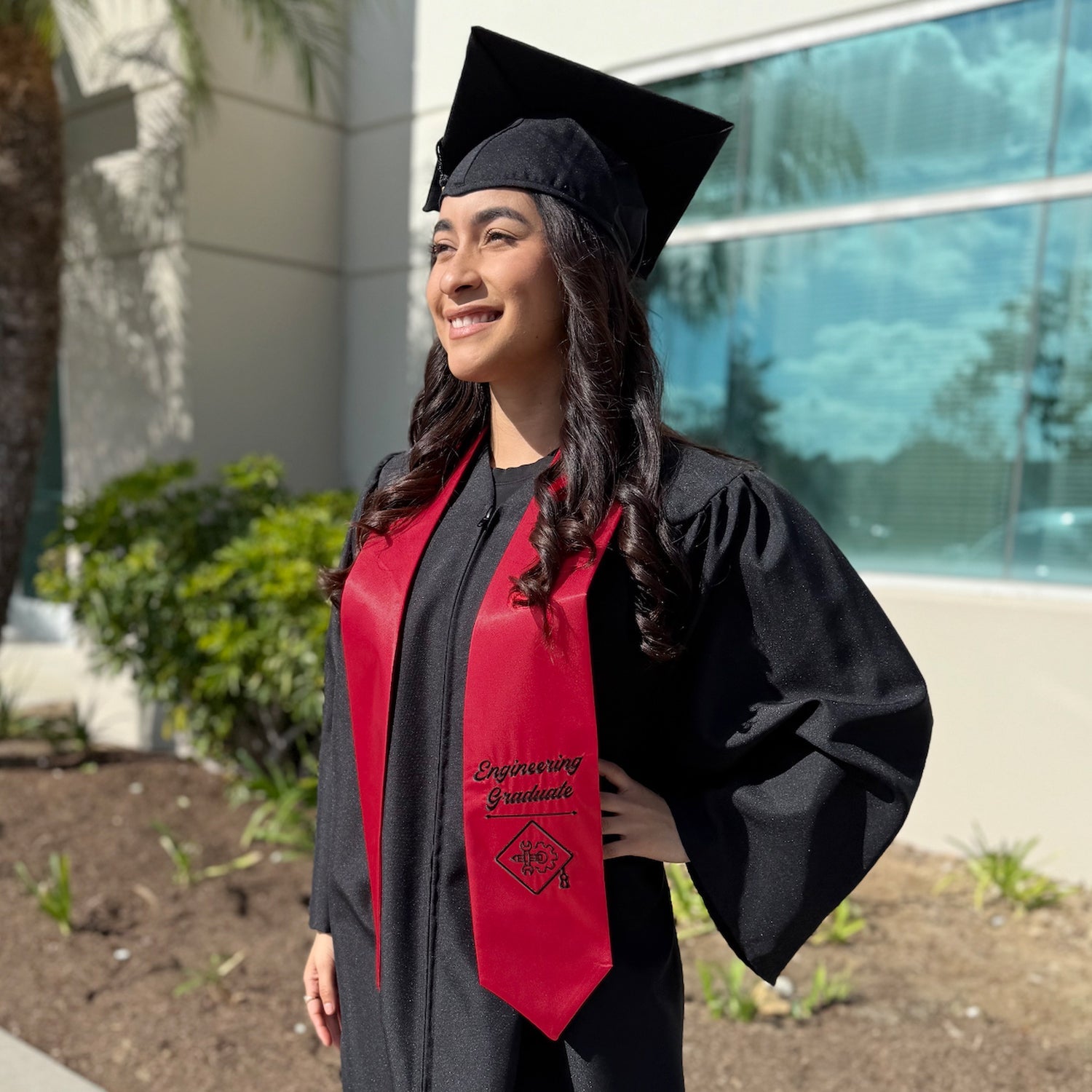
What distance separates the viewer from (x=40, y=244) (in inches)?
221

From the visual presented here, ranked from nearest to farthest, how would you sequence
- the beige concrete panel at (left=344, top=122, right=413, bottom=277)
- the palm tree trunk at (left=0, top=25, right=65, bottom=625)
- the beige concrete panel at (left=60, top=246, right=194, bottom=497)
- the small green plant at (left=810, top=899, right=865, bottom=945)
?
the small green plant at (left=810, top=899, right=865, bottom=945) < the palm tree trunk at (left=0, top=25, right=65, bottom=625) < the beige concrete panel at (left=60, top=246, right=194, bottom=497) < the beige concrete panel at (left=344, top=122, right=413, bottom=277)

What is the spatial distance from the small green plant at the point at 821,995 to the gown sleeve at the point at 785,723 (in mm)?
2041

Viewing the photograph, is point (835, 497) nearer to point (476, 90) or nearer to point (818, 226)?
point (818, 226)

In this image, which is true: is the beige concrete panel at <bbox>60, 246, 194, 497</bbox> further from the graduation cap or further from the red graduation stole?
the red graduation stole

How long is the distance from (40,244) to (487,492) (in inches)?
196

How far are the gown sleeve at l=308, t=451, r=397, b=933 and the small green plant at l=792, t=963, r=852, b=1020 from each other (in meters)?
2.03

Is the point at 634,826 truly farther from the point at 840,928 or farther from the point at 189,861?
the point at 189,861

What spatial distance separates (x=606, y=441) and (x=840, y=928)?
2.86 meters

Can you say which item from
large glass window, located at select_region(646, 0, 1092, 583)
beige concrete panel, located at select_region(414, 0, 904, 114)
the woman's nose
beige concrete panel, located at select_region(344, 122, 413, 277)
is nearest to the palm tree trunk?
beige concrete panel, located at select_region(344, 122, 413, 277)

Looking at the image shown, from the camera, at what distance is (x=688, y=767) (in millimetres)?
1517

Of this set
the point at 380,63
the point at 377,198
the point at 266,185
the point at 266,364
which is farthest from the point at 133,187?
the point at 380,63

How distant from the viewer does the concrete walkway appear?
2906mm

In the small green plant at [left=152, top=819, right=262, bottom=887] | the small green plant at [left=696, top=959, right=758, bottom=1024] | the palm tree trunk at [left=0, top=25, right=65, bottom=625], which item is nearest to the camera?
the small green plant at [left=696, top=959, right=758, bottom=1024]

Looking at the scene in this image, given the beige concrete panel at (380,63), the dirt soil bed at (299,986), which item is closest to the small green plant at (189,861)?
the dirt soil bed at (299,986)
